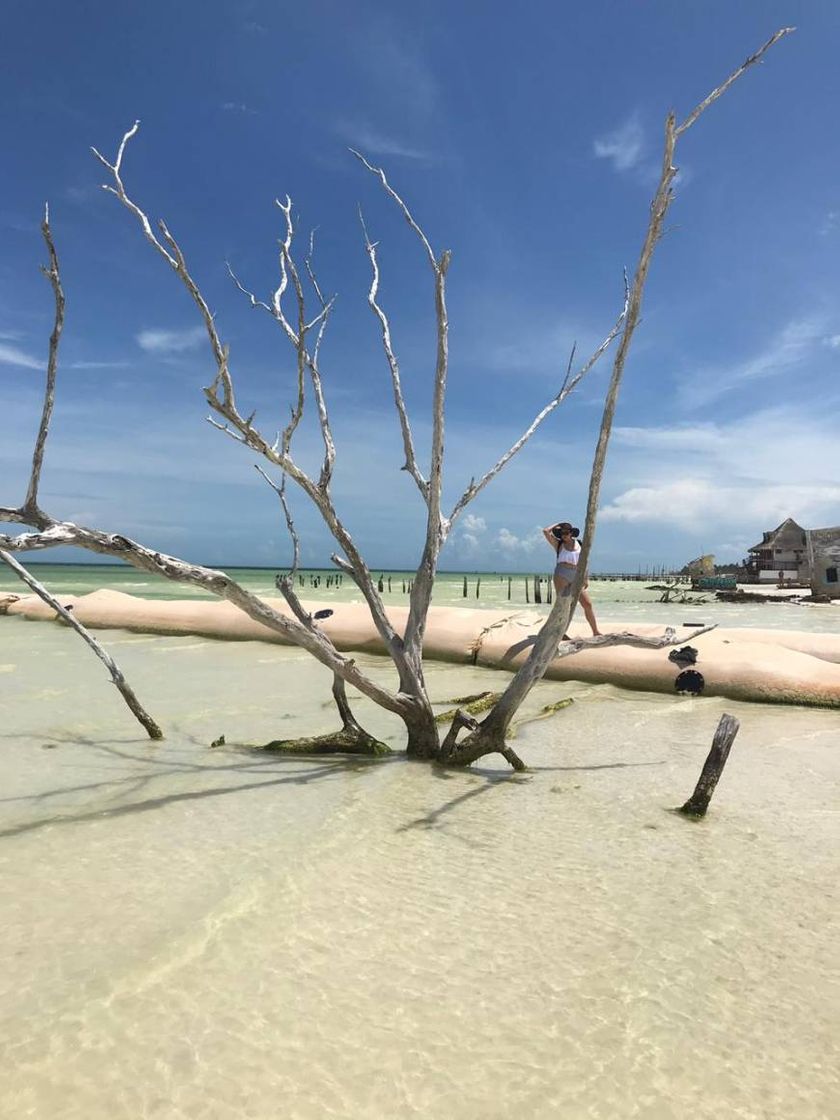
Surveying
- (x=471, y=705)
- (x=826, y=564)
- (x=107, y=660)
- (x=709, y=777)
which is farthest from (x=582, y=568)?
(x=826, y=564)

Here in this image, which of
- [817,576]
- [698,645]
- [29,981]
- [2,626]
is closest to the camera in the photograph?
[29,981]

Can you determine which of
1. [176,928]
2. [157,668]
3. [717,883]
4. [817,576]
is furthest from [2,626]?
[817,576]

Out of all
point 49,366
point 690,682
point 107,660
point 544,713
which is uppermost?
point 49,366

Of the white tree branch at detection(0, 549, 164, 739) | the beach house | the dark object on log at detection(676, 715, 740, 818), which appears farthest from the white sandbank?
the beach house

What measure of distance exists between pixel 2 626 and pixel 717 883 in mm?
13277

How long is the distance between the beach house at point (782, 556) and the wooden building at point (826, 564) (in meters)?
16.4

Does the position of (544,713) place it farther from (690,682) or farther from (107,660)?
(107,660)

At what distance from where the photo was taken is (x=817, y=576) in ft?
104

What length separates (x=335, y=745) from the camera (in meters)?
4.55

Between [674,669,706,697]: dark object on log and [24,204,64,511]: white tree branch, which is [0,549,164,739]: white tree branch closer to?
[24,204,64,511]: white tree branch

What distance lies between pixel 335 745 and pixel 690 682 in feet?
13.6

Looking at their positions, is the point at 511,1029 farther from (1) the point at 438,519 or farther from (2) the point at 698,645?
(2) the point at 698,645

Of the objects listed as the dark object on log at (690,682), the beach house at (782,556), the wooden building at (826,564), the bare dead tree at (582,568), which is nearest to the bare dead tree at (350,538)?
the bare dead tree at (582,568)

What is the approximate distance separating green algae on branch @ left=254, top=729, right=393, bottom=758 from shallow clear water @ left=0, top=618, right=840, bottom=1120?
10.0 inches
